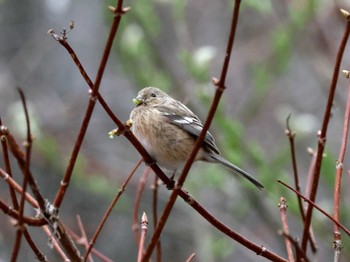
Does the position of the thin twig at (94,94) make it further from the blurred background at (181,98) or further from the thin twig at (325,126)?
the blurred background at (181,98)

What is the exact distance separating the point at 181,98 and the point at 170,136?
232cm

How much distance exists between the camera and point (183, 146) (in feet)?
11.5

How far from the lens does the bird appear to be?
A: 342 centimetres

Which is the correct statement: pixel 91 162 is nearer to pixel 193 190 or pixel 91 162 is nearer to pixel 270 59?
pixel 193 190

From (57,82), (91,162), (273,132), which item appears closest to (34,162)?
(91,162)

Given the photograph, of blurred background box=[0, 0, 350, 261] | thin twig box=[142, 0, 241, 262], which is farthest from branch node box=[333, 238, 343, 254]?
blurred background box=[0, 0, 350, 261]

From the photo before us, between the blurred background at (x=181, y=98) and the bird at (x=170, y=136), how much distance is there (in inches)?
39.7

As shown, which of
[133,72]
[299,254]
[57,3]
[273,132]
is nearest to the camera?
[299,254]

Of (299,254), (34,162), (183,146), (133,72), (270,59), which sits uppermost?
(270,59)

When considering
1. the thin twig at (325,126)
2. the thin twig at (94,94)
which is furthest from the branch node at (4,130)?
the thin twig at (325,126)

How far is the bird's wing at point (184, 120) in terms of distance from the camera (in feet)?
11.6

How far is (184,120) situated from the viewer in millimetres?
3629

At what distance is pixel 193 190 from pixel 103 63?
4.33m

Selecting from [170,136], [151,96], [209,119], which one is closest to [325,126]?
[209,119]
